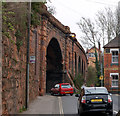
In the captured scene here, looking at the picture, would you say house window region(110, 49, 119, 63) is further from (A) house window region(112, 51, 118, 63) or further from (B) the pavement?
(B) the pavement

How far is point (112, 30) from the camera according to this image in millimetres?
44250

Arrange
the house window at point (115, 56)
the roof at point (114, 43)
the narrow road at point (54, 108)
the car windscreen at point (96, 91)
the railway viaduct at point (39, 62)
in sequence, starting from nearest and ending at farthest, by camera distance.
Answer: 1. the railway viaduct at point (39, 62)
2. the car windscreen at point (96, 91)
3. the narrow road at point (54, 108)
4. the roof at point (114, 43)
5. the house window at point (115, 56)

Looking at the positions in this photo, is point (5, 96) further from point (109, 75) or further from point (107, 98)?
point (109, 75)

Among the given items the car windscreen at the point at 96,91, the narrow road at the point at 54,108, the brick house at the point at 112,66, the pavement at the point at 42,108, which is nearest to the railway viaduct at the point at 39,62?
the pavement at the point at 42,108

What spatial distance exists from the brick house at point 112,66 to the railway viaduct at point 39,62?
509 cm

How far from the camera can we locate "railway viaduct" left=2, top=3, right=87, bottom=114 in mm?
11570

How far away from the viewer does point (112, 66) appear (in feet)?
134

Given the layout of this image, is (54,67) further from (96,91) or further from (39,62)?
(96,91)

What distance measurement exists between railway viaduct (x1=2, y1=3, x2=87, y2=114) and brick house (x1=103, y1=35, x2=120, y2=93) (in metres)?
5.09

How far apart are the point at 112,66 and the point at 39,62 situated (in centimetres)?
1590

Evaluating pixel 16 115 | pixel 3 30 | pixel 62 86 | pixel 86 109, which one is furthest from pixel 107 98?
pixel 62 86

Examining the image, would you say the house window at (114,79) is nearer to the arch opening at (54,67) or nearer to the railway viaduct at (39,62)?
the railway viaduct at (39,62)

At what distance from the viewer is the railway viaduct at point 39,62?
1157 cm

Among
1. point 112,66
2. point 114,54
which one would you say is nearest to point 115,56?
point 114,54
